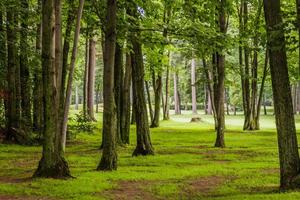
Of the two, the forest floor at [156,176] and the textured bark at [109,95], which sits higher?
the textured bark at [109,95]

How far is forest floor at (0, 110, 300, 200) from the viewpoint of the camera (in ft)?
35.2

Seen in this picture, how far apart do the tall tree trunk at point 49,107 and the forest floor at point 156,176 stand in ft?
1.71

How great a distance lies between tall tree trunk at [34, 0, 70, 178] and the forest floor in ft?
1.71

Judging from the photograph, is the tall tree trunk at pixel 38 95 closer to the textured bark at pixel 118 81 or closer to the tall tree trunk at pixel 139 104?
the textured bark at pixel 118 81

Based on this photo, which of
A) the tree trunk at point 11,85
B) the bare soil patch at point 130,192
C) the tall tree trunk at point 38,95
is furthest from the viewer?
the tall tree trunk at point 38,95

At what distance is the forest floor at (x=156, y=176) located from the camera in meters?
10.7

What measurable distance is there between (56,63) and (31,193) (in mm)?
3558

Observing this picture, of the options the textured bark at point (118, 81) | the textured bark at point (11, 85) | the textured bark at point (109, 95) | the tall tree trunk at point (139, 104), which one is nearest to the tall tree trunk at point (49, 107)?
the textured bark at point (109, 95)

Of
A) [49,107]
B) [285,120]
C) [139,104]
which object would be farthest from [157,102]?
[285,120]

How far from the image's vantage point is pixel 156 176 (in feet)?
44.2

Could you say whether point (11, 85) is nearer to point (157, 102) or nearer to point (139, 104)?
point (139, 104)

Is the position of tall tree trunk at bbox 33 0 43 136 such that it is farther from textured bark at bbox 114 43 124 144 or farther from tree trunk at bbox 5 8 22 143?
textured bark at bbox 114 43 124 144

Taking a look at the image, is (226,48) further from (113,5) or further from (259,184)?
(259,184)

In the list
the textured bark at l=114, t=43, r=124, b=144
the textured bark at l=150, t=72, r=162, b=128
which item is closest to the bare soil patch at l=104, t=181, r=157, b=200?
the textured bark at l=114, t=43, r=124, b=144
